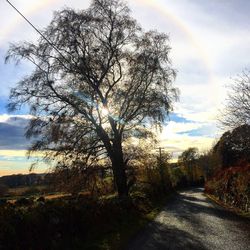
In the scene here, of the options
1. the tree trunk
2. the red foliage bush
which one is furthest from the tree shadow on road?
the tree trunk

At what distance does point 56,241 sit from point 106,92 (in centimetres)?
1477

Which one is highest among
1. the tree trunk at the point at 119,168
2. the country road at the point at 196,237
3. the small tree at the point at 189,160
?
the small tree at the point at 189,160

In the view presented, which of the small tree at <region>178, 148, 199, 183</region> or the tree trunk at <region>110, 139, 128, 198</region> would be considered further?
the small tree at <region>178, 148, 199, 183</region>

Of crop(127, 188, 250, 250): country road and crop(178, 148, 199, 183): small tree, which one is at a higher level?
crop(178, 148, 199, 183): small tree

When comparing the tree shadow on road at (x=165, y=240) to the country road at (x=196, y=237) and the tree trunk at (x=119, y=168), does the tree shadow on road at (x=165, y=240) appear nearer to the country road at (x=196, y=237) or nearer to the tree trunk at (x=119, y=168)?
the country road at (x=196, y=237)

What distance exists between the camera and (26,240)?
11.5 meters

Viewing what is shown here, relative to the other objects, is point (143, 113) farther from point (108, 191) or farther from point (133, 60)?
point (108, 191)

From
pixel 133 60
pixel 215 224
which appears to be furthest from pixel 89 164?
pixel 215 224

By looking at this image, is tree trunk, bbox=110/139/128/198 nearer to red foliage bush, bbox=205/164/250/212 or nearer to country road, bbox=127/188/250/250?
country road, bbox=127/188/250/250

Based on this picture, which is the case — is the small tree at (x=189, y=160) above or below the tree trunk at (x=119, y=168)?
above

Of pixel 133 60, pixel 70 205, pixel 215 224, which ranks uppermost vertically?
pixel 133 60

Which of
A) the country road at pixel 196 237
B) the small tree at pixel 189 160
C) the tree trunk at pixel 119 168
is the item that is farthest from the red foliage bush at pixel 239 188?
the small tree at pixel 189 160

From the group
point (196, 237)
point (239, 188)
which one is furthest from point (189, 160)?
point (196, 237)

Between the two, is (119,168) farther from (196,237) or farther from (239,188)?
(196,237)
